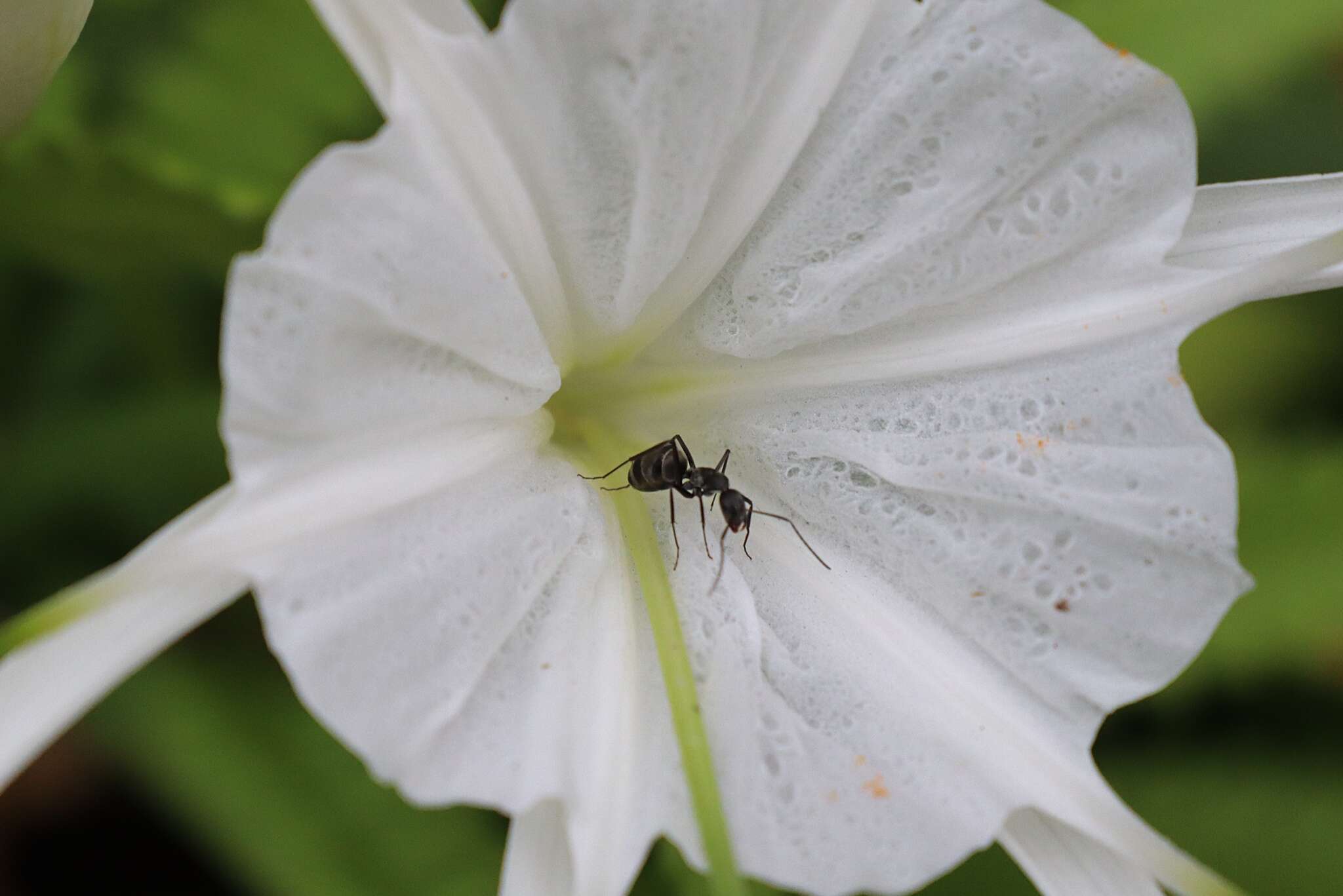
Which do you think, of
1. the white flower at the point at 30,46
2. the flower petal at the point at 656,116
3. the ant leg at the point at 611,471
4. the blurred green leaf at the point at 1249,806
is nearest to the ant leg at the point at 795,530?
the ant leg at the point at 611,471

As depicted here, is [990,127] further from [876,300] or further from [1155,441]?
[1155,441]

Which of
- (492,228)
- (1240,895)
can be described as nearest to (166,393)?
(492,228)

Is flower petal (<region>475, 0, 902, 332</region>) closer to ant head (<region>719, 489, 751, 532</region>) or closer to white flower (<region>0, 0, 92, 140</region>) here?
ant head (<region>719, 489, 751, 532</region>)

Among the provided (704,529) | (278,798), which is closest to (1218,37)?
(704,529)

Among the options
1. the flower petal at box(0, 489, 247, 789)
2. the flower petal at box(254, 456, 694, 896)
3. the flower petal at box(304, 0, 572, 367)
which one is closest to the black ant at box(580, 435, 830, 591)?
the flower petal at box(254, 456, 694, 896)

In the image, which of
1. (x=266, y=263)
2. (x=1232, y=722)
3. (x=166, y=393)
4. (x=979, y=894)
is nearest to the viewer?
(x=266, y=263)

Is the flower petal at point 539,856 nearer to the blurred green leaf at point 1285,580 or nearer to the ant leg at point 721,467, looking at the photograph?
the ant leg at point 721,467

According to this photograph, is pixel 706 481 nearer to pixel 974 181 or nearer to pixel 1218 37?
pixel 974 181
